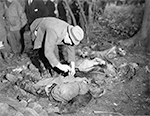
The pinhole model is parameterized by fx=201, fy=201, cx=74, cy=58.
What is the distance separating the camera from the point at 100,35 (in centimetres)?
689

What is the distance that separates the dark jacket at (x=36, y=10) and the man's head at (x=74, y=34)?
13.2 ft

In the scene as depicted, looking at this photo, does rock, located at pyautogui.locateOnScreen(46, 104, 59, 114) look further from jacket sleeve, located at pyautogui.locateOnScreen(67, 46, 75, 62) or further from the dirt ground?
jacket sleeve, located at pyautogui.locateOnScreen(67, 46, 75, 62)

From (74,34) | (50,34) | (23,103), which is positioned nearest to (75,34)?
(74,34)

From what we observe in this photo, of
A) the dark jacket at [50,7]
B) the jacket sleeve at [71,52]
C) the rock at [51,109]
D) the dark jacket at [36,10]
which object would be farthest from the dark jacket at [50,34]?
the dark jacket at [50,7]

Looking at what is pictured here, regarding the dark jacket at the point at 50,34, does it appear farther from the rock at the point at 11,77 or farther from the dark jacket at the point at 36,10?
the dark jacket at the point at 36,10

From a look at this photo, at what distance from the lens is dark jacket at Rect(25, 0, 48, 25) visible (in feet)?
24.2

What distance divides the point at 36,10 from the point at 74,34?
4.52 m

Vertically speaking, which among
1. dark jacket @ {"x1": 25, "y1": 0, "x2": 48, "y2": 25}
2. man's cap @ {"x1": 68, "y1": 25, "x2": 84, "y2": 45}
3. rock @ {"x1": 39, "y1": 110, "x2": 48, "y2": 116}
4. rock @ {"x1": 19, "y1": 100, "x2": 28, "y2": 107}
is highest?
man's cap @ {"x1": 68, "y1": 25, "x2": 84, "y2": 45}

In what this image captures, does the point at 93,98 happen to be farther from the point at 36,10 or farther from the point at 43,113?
the point at 36,10

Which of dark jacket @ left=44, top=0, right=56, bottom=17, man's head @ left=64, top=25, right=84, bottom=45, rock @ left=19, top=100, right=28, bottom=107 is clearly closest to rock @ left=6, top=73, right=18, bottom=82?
rock @ left=19, top=100, right=28, bottom=107

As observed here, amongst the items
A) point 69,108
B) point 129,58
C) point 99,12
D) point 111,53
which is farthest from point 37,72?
point 99,12

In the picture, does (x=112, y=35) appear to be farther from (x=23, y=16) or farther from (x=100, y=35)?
(x=23, y=16)

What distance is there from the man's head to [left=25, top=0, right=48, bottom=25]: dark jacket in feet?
13.2

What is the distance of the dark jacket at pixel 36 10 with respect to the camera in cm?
737
